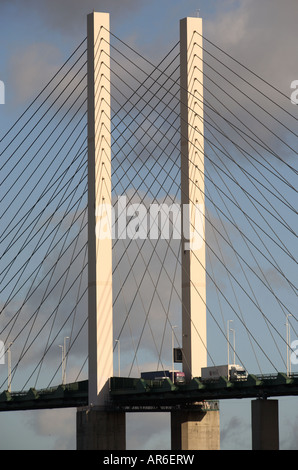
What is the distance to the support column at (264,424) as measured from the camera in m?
136

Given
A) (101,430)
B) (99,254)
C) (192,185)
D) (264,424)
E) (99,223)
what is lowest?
(264,424)

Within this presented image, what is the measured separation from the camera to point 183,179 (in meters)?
149

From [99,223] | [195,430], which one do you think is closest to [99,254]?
[99,223]

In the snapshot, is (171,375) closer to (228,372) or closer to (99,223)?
(228,372)

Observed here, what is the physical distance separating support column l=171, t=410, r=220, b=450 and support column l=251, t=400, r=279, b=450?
15.5m

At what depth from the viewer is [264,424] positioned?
451 ft

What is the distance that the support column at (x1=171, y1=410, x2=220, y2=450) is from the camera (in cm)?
15312

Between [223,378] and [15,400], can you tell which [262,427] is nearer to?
[223,378]

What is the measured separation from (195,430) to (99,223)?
1965 centimetres

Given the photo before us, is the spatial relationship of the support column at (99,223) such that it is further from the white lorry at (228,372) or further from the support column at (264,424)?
the support column at (264,424)

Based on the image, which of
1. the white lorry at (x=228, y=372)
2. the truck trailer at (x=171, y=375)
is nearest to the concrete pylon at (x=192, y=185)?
the truck trailer at (x=171, y=375)

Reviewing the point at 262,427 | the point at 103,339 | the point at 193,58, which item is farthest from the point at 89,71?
the point at 262,427

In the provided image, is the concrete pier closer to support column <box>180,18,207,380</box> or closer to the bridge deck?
the bridge deck

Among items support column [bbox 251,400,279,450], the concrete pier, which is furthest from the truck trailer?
support column [bbox 251,400,279,450]
